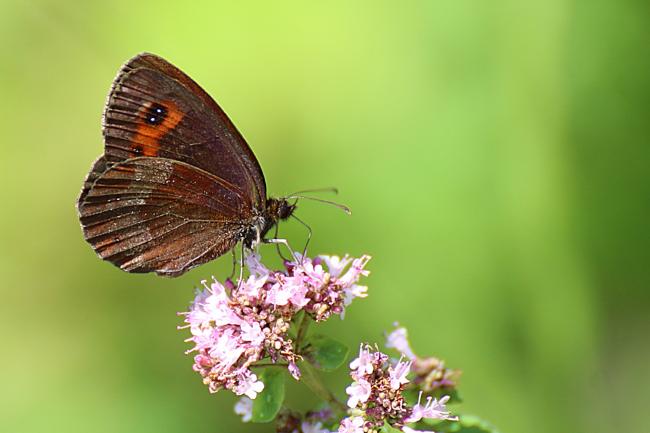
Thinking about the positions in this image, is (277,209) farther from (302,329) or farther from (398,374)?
(398,374)

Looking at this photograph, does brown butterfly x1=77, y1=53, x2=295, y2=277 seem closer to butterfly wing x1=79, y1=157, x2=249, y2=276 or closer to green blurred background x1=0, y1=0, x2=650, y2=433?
butterfly wing x1=79, y1=157, x2=249, y2=276

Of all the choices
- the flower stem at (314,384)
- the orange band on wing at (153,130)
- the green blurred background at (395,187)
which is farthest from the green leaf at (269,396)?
the green blurred background at (395,187)

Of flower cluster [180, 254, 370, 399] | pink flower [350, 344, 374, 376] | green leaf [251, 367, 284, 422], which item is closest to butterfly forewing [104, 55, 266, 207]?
flower cluster [180, 254, 370, 399]

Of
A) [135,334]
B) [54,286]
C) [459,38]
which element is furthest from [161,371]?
[459,38]

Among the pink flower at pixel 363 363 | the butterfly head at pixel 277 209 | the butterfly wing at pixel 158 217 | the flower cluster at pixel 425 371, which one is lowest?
the pink flower at pixel 363 363

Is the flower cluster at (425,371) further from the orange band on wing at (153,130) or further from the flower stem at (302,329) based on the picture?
the orange band on wing at (153,130)

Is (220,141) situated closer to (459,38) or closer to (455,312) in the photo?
(455,312)
